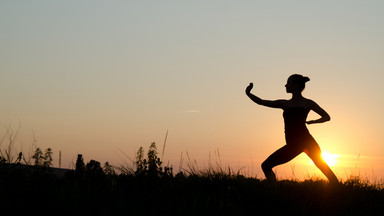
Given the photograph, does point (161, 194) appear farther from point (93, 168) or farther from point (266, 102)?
point (266, 102)

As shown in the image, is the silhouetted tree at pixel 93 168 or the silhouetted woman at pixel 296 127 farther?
the silhouetted tree at pixel 93 168

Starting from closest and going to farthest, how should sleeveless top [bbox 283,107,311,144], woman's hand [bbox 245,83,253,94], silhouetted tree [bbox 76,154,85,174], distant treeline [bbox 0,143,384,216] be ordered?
distant treeline [bbox 0,143,384,216]
sleeveless top [bbox 283,107,311,144]
woman's hand [bbox 245,83,253,94]
silhouetted tree [bbox 76,154,85,174]

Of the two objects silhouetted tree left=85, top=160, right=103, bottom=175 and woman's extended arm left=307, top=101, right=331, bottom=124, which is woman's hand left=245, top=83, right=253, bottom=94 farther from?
silhouetted tree left=85, top=160, right=103, bottom=175

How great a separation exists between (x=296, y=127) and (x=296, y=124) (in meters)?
0.05

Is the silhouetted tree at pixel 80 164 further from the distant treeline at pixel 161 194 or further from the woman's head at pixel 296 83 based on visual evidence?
the woman's head at pixel 296 83

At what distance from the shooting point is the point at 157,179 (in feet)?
27.6

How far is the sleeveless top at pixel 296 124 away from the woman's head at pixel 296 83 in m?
0.39

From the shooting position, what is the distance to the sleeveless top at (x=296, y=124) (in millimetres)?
8719

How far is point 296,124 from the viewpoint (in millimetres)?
8750

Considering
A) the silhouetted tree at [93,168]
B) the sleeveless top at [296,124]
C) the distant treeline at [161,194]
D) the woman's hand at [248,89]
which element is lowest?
the distant treeline at [161,194]

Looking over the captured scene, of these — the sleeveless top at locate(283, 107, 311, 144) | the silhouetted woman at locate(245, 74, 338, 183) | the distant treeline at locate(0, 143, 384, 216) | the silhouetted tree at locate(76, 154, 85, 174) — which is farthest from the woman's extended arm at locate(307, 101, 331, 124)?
the silhouetted tree at locate(76, 154, 85, 174)

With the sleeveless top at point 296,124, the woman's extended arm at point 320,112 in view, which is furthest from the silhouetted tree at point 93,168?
the woman's extended arm at point 320,112

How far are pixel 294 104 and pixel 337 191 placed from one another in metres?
1.72

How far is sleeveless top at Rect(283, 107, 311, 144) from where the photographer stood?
872cm
